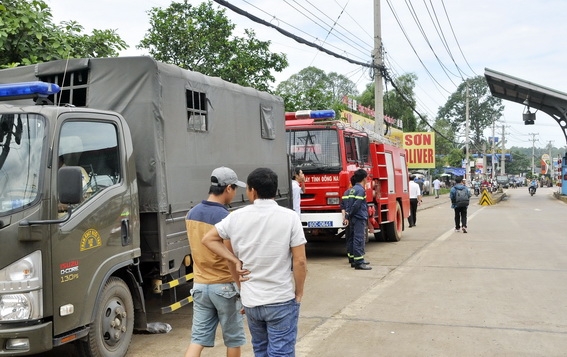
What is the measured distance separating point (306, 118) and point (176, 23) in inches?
363

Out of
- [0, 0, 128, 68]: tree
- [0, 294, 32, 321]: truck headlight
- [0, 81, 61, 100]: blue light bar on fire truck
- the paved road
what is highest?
[0, 0, 128, 68]: tree

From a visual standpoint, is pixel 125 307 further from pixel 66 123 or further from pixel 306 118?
pixel 306 118

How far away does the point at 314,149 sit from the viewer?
11102mm

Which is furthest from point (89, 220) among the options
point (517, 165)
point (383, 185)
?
point (517, 165)

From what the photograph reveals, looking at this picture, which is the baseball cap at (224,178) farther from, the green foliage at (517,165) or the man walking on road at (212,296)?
the green foliage at (517,165)

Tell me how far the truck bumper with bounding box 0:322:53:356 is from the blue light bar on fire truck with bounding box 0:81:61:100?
1844 mm

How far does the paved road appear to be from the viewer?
5.46 metres

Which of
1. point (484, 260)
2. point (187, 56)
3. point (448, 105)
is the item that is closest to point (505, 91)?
point (187, 56)

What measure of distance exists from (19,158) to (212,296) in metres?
1.80

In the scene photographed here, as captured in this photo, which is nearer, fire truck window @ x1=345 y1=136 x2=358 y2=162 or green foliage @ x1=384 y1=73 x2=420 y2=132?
fire truck window @ x1=345 y1=136 x2=358 y2=162

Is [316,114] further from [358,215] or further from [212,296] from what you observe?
[212,296]

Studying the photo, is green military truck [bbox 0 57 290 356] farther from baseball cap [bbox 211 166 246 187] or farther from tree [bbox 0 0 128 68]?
tree [bbox 0 0 128 68]

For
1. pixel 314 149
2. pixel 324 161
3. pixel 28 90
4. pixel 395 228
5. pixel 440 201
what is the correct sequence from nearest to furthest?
1. pixel 28 90
2. pixel 324 161
3. pixel 314 149
4. pixel 395 228
5. pixel 440 201

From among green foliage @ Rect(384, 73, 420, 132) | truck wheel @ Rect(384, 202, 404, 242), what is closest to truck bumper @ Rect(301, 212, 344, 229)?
truck wheel @ Rect(384, 202, 404, 242)
